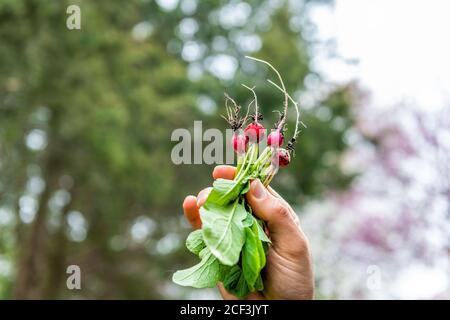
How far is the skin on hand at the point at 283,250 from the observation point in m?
2.31

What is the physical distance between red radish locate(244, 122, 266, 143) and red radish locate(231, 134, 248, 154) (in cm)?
2

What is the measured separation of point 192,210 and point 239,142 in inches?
12.1

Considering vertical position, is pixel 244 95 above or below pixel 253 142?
above

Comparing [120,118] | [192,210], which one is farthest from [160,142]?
[192,210]

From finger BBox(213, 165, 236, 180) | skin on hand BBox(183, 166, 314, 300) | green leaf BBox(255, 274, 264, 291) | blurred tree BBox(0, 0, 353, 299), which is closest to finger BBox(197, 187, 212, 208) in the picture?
skin on hand BBox(183, 166, 314, 300)

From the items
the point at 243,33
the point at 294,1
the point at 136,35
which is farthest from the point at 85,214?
the point at 294,1

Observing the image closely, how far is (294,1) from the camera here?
41.5 ft

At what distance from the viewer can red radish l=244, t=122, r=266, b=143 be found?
A: 2531 mm

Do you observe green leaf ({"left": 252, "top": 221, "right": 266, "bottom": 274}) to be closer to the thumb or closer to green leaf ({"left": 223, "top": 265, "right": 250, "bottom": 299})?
the thumb

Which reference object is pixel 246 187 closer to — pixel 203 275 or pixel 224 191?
pixel 224 191

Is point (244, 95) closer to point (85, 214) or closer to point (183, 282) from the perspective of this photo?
point (85, 214)

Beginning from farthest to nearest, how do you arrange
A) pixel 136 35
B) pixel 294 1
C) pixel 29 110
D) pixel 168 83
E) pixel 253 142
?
pixel 294 1
pixel 136 35
pixel 168 83
pixel 29 110
pixel 253 142

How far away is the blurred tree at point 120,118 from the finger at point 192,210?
226 inches

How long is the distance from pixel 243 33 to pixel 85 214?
14.9ft
